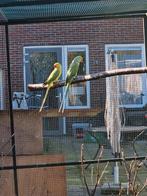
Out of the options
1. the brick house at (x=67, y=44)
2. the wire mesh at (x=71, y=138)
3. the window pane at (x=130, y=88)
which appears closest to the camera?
the wire mesh at (x=71, y=138)

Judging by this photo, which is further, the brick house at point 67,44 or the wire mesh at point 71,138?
the brick house at point 67,44

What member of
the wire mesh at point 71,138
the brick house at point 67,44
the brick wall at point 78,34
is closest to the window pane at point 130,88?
the wire mesh at point 71,138

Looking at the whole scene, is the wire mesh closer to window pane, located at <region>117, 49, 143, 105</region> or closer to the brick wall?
window pane, located at <region>117, 49, 143, 105</region>

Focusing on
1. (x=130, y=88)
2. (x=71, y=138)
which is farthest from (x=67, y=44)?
(x=130, y=88)

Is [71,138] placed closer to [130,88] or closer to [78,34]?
[130,88]

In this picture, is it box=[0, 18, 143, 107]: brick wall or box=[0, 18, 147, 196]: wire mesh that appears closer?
box=[0, 18, 147, 196]: wire mesh

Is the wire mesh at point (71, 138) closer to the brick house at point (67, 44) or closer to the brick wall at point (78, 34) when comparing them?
the brick house at point (67, 44)

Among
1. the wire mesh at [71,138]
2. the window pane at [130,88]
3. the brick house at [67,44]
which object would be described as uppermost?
the brick house at [67,44]

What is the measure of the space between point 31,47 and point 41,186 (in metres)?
9.67

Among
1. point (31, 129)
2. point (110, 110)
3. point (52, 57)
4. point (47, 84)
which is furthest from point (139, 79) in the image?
point (52, 57)

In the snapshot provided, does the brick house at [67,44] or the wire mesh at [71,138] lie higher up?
the brick house at [67,44]

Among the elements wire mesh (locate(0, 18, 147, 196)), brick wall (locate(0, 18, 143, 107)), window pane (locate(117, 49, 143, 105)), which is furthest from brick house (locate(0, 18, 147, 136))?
window pane (locate(117, 49, 143, 105))

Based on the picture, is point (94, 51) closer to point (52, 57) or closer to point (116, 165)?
point (52, 57)

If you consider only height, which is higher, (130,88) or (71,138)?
(130,88)
